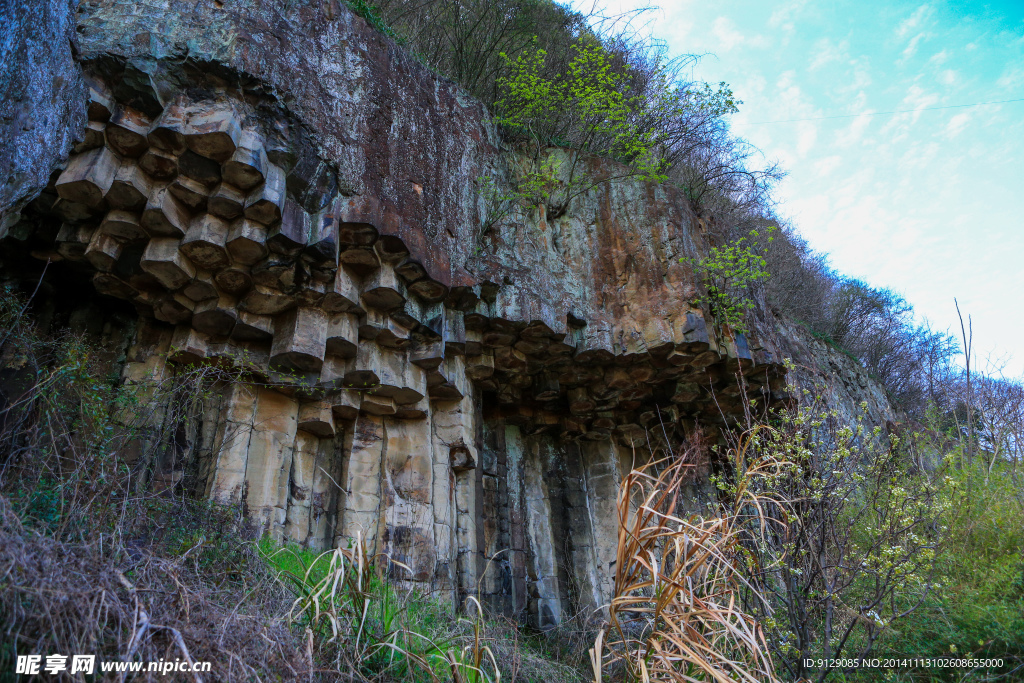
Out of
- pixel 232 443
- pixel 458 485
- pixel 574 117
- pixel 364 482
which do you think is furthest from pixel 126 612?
pixel 574 117

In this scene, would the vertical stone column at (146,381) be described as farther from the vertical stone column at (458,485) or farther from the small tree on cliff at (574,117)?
the small tree on cliff at (574,117)

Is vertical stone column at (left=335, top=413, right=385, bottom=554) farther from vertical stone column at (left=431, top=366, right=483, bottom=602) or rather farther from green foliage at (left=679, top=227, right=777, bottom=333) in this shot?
green foliage at (left=679, top=227, right=777, bottom=333)

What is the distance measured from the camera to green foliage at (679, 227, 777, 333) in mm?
7656

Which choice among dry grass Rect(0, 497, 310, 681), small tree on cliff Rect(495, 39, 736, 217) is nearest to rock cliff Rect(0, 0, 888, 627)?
small tree on cliff Rect(495, 39, 736, 217)

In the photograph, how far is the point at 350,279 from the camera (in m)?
5.79

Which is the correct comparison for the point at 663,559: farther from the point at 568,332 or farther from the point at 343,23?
the point at 343,23

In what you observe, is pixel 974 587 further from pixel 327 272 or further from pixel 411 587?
pixel 327 272

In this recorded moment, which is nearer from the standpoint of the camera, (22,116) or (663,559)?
(663,559)

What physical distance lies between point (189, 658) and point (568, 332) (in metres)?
5.69

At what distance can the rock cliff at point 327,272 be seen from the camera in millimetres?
4906

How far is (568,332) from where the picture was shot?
7.45m

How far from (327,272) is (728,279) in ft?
16.0

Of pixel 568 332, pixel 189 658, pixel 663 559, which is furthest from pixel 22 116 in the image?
pixel 568 332

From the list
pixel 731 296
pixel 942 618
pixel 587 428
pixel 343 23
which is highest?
pixel 343 23
